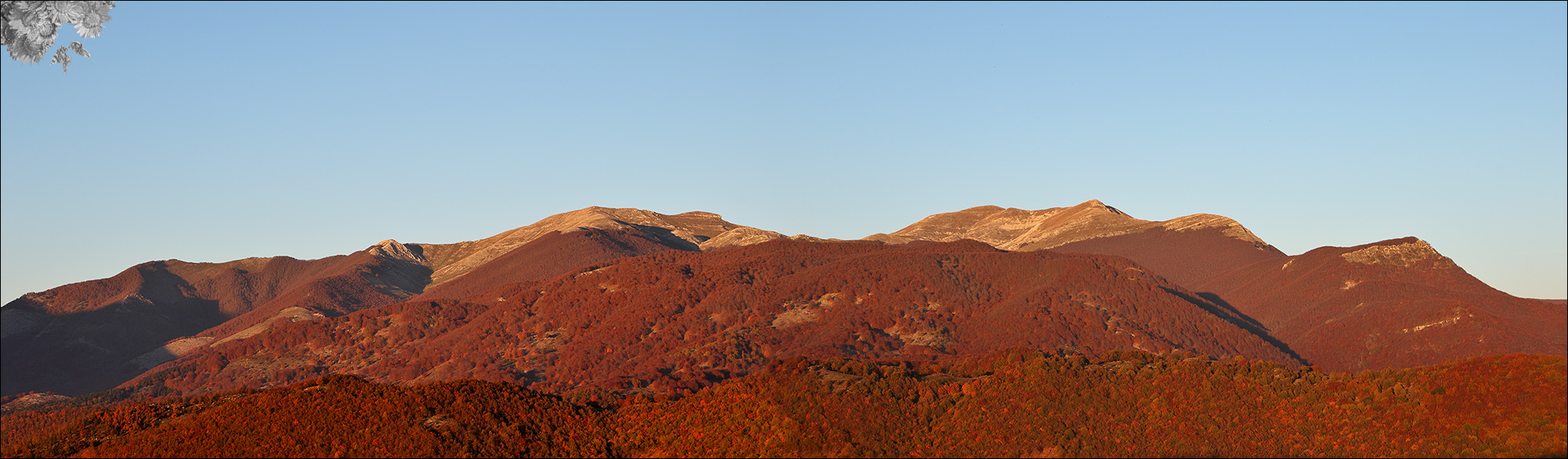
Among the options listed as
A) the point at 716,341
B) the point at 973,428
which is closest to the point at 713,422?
the point at 973,428

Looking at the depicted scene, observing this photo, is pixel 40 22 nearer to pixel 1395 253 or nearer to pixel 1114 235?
pixel 1395 253

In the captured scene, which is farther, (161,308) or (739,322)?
(161,308)

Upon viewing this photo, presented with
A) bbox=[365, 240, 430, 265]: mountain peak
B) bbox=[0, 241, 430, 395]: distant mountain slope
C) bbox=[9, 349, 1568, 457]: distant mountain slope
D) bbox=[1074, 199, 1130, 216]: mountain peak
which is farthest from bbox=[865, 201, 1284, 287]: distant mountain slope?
bbox=[9, 349, 1568, 457]: distant mountain slope

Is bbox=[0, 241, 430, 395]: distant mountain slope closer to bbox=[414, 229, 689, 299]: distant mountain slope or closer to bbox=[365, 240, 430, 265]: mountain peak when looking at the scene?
bbox=[365, 240, 430, 265]: mountain peak

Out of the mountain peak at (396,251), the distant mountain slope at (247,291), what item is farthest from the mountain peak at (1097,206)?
the mountain peak at (396,251)

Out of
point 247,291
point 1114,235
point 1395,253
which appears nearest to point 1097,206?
point 1114,235
